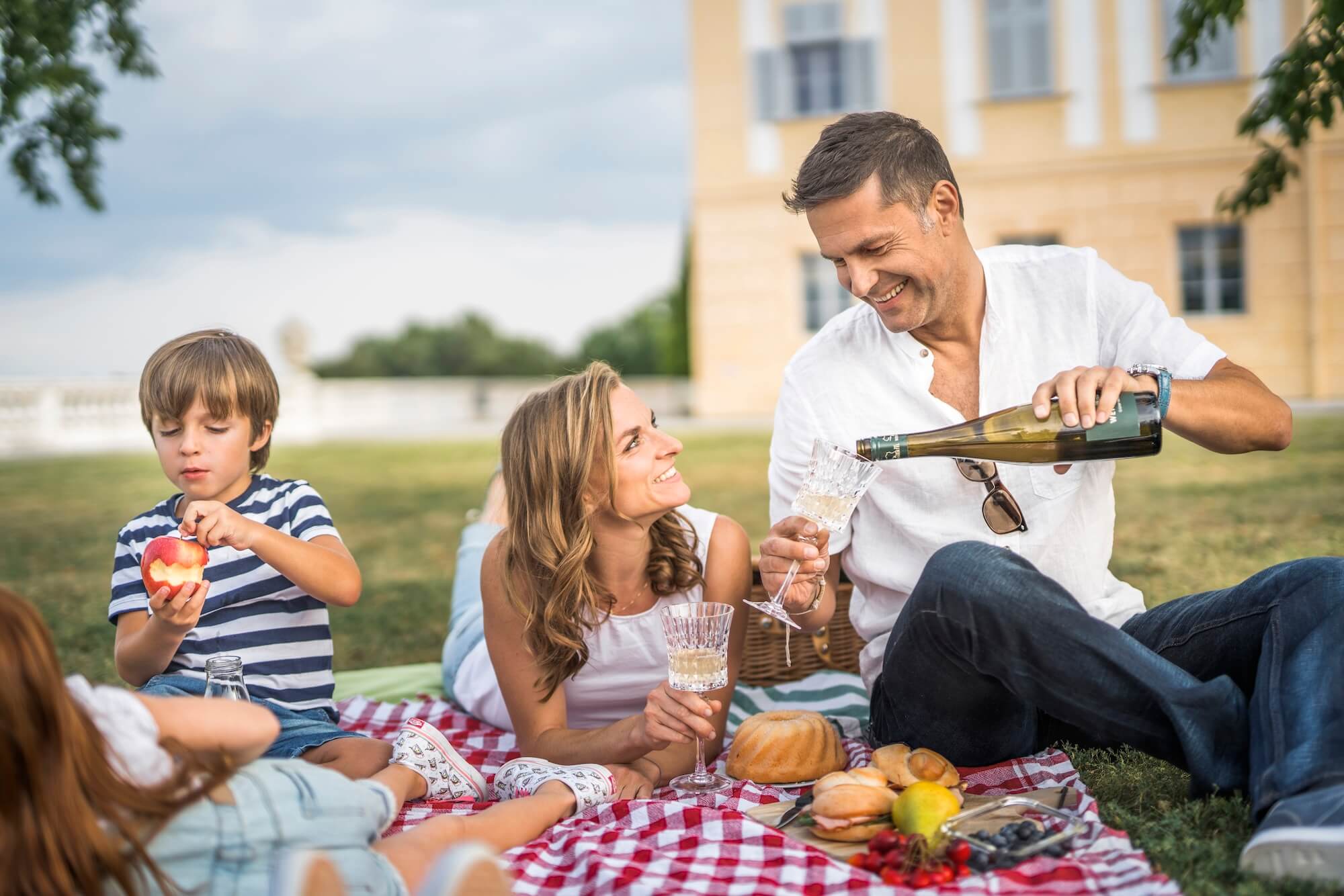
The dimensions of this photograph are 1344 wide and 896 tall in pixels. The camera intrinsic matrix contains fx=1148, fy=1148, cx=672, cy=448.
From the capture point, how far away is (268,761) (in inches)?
85.7

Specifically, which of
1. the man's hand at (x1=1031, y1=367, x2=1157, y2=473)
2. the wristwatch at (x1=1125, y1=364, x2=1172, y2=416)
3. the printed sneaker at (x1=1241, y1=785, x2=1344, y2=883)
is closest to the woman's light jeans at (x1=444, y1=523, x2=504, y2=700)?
the man's hand at (x1=1031, y1=367, x2=1157, y2=473)

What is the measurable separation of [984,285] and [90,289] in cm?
2710

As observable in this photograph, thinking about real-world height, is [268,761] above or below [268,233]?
below

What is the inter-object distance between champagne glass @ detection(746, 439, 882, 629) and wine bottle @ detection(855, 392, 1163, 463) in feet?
0.26

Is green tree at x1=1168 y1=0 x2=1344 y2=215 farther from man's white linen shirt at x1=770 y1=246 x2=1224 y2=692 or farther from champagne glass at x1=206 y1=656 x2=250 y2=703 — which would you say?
champagne glass at x1=206 y1=656 x2=250 y2=703

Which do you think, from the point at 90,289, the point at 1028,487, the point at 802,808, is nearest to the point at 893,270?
the point at 1028,487

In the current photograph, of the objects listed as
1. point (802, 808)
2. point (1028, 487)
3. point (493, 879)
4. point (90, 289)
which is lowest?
point (802, 808)

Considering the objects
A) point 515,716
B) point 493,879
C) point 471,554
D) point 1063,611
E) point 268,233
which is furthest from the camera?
point 268,233

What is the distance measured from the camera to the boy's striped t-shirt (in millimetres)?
3246

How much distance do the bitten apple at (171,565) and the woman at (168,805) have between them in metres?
0.80

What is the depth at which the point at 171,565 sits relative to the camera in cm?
282

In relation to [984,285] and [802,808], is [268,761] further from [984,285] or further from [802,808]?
[984,285]

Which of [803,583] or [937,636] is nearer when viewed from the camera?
[937,636]

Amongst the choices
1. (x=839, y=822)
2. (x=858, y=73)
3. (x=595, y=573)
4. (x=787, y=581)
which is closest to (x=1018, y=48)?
(x=858, y=73)
